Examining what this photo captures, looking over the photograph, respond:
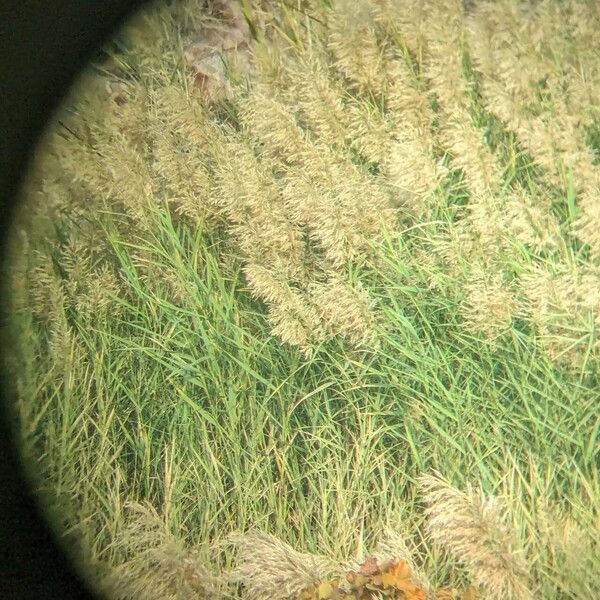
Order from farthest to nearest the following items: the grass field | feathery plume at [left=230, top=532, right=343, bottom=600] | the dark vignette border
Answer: the dark vignette border → feathery plume at [left=230, top=532, right=343, bottom=600] → the grass field

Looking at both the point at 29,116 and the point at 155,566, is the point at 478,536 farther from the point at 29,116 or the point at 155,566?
the point at 29,116

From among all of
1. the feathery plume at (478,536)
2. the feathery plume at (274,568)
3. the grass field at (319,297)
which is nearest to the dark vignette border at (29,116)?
the grass field at (319,297)

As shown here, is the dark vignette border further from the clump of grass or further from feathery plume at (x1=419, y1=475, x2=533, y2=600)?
feathery plume at (x1=419, y1=475, x2=533, y2=600)

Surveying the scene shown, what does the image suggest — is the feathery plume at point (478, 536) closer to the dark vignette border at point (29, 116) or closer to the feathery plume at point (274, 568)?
the feathery plume at point (274, 568)

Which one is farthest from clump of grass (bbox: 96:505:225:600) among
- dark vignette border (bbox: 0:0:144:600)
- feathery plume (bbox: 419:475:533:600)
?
feathery plume (bbox: 419:475:533:600)

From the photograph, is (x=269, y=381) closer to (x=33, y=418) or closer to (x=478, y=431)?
(x=478, y=431)

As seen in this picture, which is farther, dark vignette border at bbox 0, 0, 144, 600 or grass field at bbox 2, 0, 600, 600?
dark vignette border at bbox 0, 0, 144, 600
